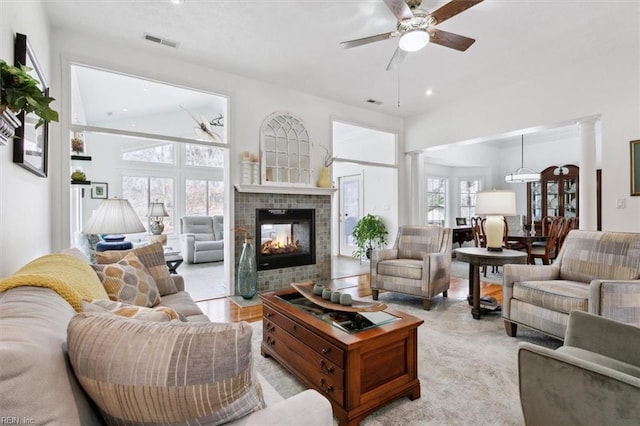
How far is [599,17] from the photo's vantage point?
2916 mm

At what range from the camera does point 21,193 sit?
1886 millimetres

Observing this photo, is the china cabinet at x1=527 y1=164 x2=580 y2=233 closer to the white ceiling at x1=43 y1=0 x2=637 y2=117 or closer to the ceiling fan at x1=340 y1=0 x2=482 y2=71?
the white ceiling at x1=43 y1=0 x2=637 y2=117

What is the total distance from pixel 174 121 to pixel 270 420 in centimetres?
765

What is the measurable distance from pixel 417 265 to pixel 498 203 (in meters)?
1.10

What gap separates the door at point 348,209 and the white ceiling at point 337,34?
3.35 metres

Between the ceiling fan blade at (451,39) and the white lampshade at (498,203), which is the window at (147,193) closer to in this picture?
the ceiling fan blade at (451,39)

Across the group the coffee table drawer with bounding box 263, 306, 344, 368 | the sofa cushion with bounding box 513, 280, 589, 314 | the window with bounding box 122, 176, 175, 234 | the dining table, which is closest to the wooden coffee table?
A: the coffee table drawer with bounding box 263, 306, 344, 368

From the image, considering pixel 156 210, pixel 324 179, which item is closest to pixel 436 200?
pixel 324 179

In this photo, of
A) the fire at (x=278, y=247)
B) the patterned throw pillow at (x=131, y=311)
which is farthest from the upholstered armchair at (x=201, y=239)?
the patterned throw pillow at (x=131, y=311)

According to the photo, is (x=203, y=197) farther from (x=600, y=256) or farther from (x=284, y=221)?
(x=600, y=256)

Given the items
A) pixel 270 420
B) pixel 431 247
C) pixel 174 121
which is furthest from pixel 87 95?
pixel 270 420

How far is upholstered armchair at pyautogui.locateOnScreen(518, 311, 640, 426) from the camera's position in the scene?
111 centimetres

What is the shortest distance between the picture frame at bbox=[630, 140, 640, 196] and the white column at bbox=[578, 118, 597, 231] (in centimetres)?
37

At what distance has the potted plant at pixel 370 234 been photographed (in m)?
6.39
